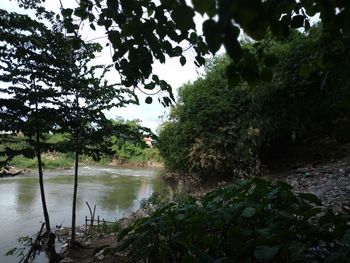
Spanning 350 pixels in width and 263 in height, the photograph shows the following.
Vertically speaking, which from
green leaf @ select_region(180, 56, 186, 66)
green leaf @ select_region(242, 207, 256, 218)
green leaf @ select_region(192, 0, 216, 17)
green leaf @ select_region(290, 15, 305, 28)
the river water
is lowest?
the river water

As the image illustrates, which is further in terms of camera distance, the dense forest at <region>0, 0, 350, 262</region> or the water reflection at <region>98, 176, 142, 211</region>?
the water reflection at <region>98, 176, 142, 211</region>

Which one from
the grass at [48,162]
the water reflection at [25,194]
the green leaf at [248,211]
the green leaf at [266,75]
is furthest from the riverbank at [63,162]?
the green leaf at [266,75]

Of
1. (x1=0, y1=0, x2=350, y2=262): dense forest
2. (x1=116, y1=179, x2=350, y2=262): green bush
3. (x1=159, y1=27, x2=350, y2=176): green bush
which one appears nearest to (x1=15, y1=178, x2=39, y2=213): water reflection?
(x1=0, y1=0, x2=350, y2=262): dense forest

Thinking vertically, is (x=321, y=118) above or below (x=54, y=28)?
below

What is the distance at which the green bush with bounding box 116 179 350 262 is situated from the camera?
1189 millimetres

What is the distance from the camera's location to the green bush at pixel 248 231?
1189 millimetres

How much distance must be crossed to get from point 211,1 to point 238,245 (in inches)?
37.0

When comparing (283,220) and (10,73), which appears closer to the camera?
(283,220)

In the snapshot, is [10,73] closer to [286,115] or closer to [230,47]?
[230,47]

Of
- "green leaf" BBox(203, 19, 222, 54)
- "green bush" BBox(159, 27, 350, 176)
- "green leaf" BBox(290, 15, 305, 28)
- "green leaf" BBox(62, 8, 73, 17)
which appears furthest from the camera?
"green bush" BBox(159, 27, 350, 176)

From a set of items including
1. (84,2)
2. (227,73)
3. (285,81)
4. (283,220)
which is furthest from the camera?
(285,81)

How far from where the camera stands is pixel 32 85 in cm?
405

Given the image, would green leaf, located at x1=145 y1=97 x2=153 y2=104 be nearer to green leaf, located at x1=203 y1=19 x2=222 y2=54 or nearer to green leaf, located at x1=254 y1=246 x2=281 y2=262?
green leaf, located at x1=254 y1=246 x2=281 y2=262

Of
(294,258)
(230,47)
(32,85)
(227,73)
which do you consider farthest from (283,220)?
(32,85)
